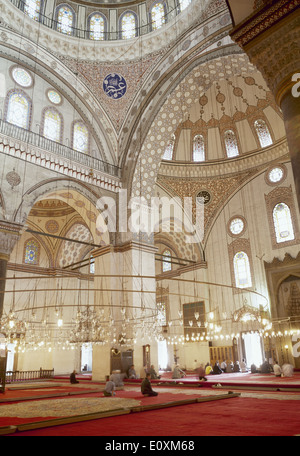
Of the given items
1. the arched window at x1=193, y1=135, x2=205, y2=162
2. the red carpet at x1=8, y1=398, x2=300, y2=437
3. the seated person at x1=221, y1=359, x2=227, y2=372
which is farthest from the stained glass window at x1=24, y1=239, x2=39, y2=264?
the red carpet at x1=8, y1=398, x2=300, y2=437

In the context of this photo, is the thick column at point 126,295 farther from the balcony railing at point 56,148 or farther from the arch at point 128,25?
the arch at point 128,25

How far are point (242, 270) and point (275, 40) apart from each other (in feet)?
33.3

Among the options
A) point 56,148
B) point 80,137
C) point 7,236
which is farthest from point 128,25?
point 7,236

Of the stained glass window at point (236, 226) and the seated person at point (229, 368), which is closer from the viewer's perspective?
the seated person at point (229, 368)

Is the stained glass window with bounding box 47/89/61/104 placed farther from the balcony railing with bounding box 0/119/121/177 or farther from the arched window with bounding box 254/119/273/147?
the arched window with bounding box 254/119/273/147

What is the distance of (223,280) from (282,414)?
9610 millimetres

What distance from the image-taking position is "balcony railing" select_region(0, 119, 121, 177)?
922cm

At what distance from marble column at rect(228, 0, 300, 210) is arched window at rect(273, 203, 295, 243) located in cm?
870

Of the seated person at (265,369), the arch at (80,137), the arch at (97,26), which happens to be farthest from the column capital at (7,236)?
the seated person at (265,369)

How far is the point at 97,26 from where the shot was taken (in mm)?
11664

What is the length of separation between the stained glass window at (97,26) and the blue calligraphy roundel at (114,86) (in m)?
1.31

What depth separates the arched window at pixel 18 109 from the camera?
9.54 metres

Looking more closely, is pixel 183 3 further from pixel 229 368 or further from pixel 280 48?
pixel 229 368

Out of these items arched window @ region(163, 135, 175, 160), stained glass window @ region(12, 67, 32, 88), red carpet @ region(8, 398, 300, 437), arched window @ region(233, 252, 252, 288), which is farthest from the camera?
arched window @ region(163, 135, 175, 160)
